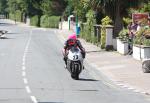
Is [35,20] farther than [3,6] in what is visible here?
No

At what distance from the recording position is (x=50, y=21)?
95250 millimetres

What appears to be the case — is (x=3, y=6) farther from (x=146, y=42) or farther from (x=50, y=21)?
(x=146, y=42)

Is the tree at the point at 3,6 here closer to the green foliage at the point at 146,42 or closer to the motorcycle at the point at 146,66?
the green foliage at the point at 146,42

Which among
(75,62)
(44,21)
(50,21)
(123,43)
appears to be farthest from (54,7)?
(75,62)

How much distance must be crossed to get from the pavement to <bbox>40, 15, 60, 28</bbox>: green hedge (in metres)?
56.5

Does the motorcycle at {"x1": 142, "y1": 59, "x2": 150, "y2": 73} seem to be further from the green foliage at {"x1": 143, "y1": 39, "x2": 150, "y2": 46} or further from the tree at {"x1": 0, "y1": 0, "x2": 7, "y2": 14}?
the tree at {"x1": 0, "y1": 0, "x2": 7, "y2": 14}

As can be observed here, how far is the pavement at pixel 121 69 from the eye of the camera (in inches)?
781

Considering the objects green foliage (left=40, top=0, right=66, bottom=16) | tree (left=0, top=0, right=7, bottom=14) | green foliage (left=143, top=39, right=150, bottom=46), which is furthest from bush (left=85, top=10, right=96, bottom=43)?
tree (left=0, top=0, right=7, bottom=14)

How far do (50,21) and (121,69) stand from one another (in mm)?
70416

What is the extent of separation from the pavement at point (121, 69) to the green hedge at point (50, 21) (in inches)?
2223

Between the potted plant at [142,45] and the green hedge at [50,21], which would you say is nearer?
the potted plant at [142,45]

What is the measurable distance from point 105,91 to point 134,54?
491 inches

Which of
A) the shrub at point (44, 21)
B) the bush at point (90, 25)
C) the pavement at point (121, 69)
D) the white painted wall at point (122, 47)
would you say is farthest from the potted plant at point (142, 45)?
the shrub at point (44, 21)

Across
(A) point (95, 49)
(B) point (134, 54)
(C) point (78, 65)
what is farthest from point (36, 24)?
(C) point (78, 65)
